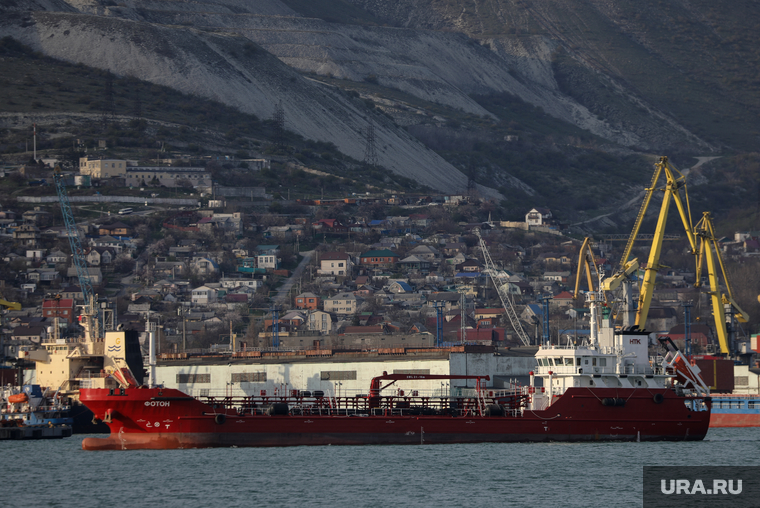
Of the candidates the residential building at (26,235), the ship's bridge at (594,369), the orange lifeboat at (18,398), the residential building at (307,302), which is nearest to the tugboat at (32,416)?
the orange lifeboat at (18,398)

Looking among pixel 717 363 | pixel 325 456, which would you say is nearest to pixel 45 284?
pixel 717 363

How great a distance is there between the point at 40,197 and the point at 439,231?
5950 cm

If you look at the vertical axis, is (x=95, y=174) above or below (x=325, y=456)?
above

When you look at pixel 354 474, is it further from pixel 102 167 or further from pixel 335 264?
pixel 102 167

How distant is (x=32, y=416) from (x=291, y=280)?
86.1m

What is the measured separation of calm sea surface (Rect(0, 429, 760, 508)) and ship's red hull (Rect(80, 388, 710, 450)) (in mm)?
762

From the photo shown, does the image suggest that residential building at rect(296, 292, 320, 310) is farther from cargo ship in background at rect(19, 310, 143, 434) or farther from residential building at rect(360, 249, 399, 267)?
cargo ship in background at rect(19, 310, 143, 434)

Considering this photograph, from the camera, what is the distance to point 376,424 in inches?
2442

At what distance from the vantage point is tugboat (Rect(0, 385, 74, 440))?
70188 millimetres

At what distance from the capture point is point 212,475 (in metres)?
51.8

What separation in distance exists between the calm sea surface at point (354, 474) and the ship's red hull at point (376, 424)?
0.76 m

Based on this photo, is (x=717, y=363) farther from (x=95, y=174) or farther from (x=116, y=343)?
(x=95, y=174)

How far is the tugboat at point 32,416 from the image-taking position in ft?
Result: 230

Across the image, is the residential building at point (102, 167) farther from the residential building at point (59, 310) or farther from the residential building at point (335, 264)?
the residential building at point (59, 310)
